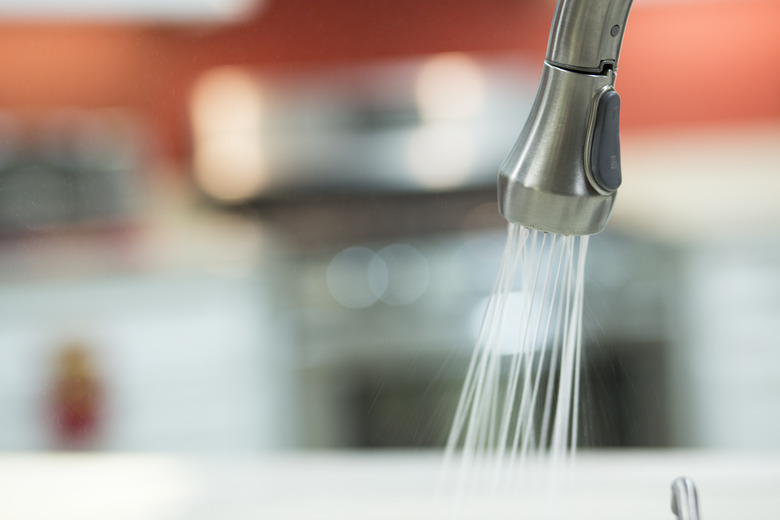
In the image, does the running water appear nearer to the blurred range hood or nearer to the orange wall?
the orange wall

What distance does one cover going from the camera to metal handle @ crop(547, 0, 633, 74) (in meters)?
0.27

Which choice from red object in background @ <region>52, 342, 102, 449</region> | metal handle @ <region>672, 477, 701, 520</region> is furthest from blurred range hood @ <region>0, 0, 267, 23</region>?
metal handle @ <region>672, 477, 701, 520</region>

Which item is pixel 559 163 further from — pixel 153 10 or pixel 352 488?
pixel 153 10

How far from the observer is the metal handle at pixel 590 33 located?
0.27m

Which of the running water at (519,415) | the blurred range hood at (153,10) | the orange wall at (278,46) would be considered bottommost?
the running water at (519,415)

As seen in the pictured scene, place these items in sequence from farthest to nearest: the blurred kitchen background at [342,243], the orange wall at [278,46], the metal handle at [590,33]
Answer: the blurred kitchen background at [342,243]
the orange wall at [278,46]
the metal handle at [590,33]

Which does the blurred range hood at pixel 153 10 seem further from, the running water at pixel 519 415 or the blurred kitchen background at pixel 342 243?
the running water at pixel 519 415

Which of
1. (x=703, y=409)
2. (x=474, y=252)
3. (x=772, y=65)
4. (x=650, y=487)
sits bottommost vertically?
(x=703, y=409)

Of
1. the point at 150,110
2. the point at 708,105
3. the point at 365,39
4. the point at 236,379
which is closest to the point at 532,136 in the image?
the point at 365,39

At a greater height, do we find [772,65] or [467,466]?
[772,65]

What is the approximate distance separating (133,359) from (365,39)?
0.97 metres

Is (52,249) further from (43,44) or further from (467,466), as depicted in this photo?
(467,466)

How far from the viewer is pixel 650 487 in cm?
56

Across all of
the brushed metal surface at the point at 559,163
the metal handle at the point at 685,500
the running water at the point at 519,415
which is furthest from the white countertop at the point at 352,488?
the brushed metal surface at the point at 559,163
